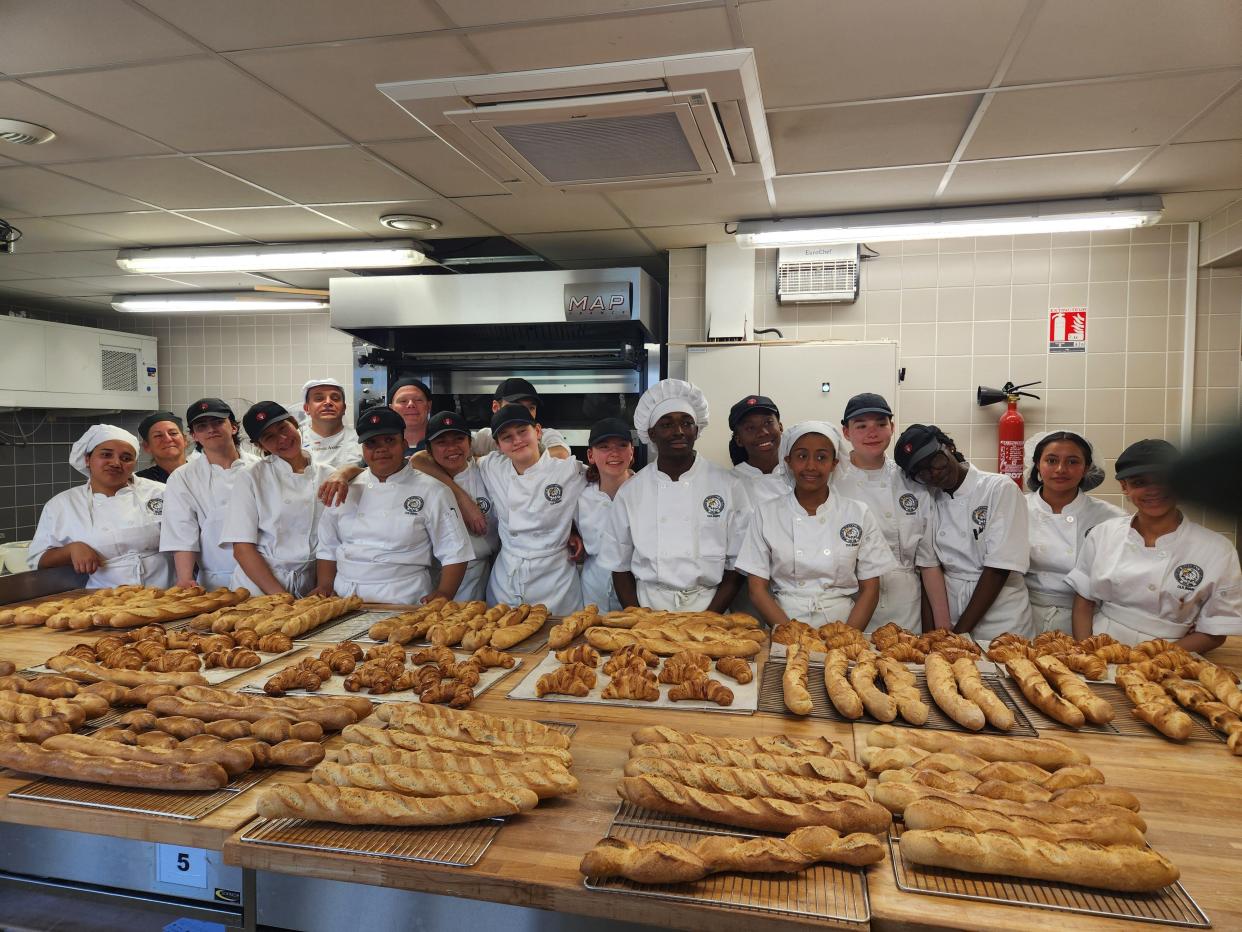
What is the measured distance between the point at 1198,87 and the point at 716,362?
8.64 feet

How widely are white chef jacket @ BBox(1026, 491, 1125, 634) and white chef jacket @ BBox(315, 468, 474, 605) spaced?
243 cm

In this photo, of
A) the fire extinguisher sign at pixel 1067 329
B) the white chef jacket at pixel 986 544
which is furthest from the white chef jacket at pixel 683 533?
the fire extinguisher sign at pixel 1067 329

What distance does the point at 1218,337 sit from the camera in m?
4.42

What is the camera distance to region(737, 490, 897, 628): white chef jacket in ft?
9.49

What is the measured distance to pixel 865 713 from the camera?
6.08 ft

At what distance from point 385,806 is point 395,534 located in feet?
6.37

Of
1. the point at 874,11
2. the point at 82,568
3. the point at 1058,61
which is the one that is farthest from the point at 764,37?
the point at 82,568

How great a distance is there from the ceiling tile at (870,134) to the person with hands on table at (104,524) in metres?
3.28

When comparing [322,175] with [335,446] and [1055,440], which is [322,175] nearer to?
[335,446]

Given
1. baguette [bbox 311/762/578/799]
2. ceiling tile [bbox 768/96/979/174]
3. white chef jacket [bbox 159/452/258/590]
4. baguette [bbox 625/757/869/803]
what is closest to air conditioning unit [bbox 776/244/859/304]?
ceiling tile [bbox 768/96/979/174]

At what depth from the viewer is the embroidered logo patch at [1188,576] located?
8.26ft

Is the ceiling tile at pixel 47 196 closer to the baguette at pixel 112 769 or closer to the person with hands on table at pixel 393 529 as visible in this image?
the person with hands on table at pixel 393 529

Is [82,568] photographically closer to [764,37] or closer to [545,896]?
[545,896]

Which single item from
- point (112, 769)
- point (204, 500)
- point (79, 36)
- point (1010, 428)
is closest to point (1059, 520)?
point (1010, 428)
